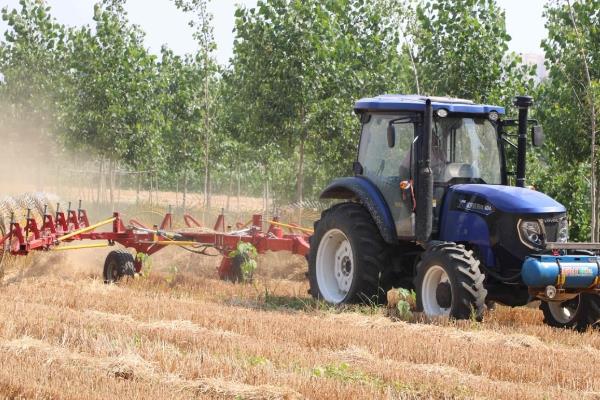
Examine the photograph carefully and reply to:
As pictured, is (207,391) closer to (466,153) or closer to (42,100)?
(466,153)

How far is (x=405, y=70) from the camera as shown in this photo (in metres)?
23.2

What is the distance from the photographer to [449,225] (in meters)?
9.88

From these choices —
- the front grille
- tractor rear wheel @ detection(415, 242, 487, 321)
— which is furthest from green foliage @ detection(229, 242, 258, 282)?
the front grille

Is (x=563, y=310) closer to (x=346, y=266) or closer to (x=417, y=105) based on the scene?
(x=346, y=266)

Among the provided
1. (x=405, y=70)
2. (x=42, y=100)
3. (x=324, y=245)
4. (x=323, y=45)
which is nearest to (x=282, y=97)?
(x=323, y=45)

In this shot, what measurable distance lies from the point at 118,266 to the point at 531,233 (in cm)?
581

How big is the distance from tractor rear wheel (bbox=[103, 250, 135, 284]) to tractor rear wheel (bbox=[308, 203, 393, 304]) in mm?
2952

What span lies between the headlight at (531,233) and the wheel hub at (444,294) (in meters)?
0.86

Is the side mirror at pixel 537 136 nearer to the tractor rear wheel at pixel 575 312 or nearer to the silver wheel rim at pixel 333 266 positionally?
the tractor rear wheel at pixel 575 312

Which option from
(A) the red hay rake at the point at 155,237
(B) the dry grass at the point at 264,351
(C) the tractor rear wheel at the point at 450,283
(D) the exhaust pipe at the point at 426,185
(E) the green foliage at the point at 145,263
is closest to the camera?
(B) the dry grass at the point at 264,351

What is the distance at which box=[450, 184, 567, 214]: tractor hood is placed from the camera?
30.5ft

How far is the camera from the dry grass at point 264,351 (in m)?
6.02

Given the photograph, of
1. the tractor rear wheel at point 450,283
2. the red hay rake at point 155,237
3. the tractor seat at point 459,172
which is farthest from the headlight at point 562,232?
the red hay rake at point 155,237

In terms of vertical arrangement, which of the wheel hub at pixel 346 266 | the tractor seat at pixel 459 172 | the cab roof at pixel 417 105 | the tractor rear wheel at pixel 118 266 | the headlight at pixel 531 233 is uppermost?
the cab roof at pixel 417 105
